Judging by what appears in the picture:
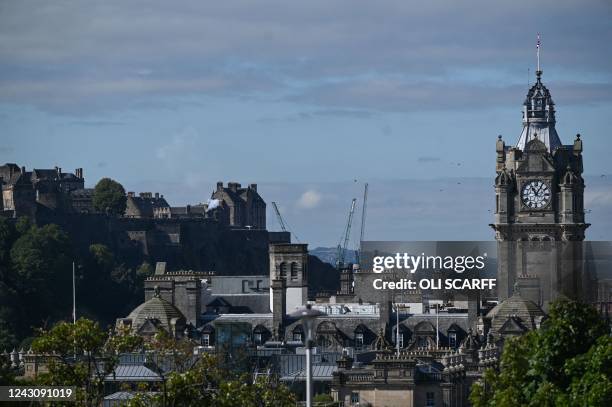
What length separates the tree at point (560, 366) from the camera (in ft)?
328

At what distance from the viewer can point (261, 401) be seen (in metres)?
116

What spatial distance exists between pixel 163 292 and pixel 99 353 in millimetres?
74258

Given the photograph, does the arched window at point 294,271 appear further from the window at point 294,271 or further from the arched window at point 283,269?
the arched window at point 283,269

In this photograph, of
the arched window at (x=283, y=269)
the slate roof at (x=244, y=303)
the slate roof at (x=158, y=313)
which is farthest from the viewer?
the arched window at (x=283, y=269)

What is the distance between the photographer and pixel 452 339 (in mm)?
172625

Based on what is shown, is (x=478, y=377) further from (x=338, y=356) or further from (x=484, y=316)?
(x=484, y=316)

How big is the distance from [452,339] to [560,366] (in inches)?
2686

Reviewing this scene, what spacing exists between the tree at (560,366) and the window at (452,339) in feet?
196

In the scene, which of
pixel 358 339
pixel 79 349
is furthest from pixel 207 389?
pixel 358 339

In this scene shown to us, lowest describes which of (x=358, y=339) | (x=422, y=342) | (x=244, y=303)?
(x=422, y=342)

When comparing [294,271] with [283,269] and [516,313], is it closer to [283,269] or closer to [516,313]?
[283,269]

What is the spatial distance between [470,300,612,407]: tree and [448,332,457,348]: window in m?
59.6

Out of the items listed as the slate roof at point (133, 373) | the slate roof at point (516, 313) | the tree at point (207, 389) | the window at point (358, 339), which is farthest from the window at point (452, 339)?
the tree at point (207, 389)

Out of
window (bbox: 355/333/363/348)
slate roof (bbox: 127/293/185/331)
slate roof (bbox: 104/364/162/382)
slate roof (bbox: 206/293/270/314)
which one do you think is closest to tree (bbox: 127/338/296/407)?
slate roof (bbox: 104/364/162/382)
